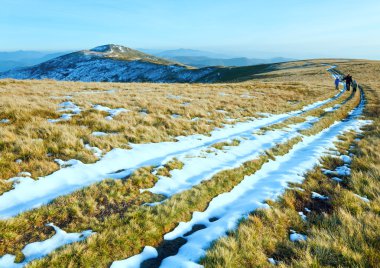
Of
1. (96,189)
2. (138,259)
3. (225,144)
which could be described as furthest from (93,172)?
(225,144)

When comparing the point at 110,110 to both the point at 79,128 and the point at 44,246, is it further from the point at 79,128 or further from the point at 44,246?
the point at 44,246

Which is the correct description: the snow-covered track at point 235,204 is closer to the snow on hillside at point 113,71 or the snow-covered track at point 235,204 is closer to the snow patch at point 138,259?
the snow patch at point 138,259

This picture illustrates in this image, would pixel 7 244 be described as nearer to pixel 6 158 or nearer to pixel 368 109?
pixel 6 158

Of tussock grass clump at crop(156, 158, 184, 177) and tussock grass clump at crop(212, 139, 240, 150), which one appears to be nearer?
tussock grass clump at crop(156, 158, 184, 177)

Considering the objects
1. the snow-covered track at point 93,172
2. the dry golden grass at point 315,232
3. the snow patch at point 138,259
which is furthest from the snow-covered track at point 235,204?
the snow-covered track at point 93,172

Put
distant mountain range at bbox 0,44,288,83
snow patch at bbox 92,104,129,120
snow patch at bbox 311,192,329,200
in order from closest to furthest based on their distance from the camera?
snow patch at bbox 311,192,329,200, snow patch at bbox 92,104,129,120, distant mountain range at bbox 0,44,288,83

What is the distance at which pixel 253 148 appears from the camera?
10789mm

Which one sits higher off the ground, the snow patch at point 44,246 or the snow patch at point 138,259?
the snow patch at point 44,246

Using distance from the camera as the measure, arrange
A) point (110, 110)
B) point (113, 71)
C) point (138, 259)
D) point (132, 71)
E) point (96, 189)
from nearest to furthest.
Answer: point (138, 259) → point (96, 189) → point (110, 110) → point (132, 71) → point (113, 71)

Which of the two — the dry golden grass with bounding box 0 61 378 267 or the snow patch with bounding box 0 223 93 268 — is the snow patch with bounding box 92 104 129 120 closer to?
the dry golden grass with bounding box 0 61 378 267

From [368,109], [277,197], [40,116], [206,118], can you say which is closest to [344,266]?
[277,197]

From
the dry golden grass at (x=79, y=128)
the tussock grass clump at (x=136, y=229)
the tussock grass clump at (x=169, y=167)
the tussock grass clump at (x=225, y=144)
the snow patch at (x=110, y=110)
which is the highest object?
the snow patch at (x=110, y=110)

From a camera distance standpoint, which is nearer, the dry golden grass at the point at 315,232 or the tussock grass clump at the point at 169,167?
the dry golden grass at the point at 315,232

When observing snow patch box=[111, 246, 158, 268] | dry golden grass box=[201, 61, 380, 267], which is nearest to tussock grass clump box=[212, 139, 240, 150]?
dry golden grass box=[201, 61, 380, 267]
